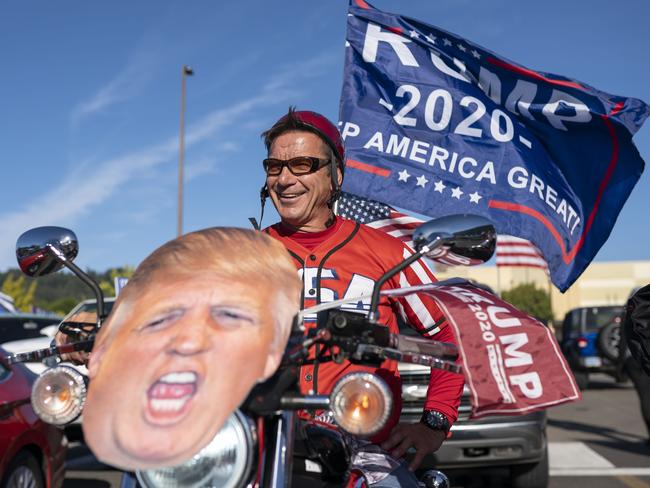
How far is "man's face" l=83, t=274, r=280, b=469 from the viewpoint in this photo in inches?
54.8

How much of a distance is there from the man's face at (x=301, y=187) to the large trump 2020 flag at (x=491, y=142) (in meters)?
2.22

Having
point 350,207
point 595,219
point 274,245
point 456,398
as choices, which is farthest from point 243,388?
point 595,219

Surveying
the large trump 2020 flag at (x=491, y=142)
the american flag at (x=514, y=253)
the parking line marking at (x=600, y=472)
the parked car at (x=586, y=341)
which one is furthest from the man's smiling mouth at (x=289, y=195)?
the parked car at (x=586, y=341)

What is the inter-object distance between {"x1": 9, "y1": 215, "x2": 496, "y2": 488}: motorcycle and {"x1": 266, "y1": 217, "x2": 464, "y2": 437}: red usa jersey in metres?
0.53

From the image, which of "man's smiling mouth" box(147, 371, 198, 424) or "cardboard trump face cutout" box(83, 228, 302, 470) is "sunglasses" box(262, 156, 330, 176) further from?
"man's smiling mouth" box(147, 371, 198, 424)

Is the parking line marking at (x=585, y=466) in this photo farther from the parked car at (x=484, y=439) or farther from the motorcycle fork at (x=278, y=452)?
the motorcycle fork at (x=278, y=452)

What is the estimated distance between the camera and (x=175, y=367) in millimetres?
1456

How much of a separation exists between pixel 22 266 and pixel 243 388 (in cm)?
113

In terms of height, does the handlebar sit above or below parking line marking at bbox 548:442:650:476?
above

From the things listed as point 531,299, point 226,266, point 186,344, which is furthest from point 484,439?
point 531,299

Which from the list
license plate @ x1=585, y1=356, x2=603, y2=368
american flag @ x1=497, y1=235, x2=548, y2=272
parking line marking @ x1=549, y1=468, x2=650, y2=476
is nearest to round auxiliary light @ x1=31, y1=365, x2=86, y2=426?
parking line marking @ x1=549, y1=468, x2=650, y2=476

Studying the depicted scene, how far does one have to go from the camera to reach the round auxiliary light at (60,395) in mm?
1710

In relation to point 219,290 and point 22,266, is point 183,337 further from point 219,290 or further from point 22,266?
point 22,266

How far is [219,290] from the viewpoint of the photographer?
62.6 inches
